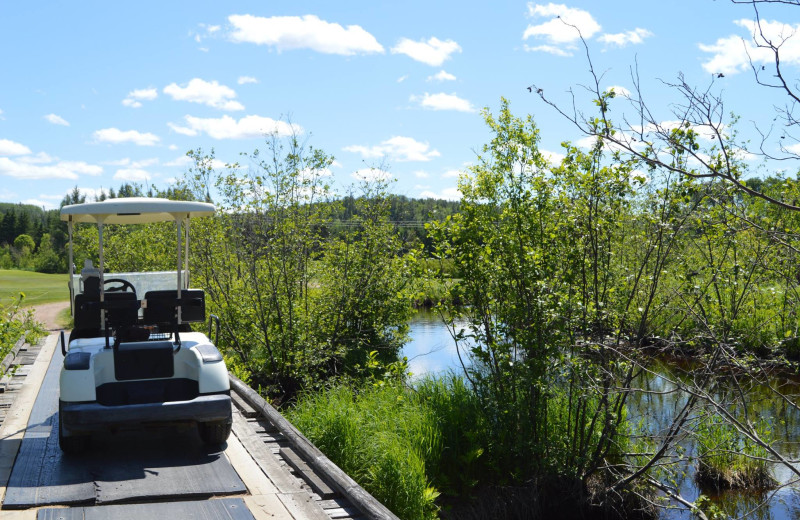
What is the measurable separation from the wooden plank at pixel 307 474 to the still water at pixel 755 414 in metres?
2.46

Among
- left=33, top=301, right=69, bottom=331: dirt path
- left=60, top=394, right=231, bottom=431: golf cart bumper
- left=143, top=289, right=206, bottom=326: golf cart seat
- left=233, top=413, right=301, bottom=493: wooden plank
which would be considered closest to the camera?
left=233, top=413, right=301, bottom=493: wooden plank

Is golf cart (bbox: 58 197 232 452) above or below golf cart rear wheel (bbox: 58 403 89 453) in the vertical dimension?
above

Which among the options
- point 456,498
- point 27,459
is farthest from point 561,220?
point 27,459

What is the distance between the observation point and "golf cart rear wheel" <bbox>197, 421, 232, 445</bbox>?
6.23 m

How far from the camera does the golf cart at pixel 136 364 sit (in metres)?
5.79

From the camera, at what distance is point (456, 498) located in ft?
26.2

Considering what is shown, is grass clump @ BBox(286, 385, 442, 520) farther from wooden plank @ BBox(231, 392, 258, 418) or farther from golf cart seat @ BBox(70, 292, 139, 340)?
golf cart seat @ BBox(70, 292, 139, 340)

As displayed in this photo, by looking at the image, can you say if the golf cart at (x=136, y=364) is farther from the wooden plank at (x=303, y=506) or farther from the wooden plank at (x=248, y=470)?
the wooden plank at (x=303, y=506)

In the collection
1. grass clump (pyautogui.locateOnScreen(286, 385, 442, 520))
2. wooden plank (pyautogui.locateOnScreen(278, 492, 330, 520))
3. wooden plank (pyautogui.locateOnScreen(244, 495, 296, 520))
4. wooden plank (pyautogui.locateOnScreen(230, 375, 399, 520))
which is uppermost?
wooden plank (pyautogui.locateOnScreen(230, 375, 399, 520))

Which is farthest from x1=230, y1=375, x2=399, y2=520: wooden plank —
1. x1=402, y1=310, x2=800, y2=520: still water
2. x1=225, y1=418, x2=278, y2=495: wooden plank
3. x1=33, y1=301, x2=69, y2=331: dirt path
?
x1=33, y1=301, x2=69, y2=331: dirt path

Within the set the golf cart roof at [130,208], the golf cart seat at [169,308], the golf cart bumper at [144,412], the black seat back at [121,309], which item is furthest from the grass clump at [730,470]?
the black seat back at [121,309]

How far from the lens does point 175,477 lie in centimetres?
548

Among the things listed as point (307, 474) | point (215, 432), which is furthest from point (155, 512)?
point (215, 432)

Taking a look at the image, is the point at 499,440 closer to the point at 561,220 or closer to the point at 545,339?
the point at 545,339
